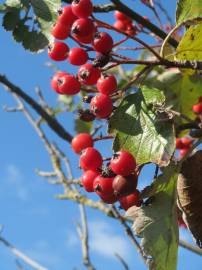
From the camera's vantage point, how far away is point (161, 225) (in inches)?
64.6

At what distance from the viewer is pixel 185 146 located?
2.95 m

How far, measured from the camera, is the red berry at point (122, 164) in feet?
4.86

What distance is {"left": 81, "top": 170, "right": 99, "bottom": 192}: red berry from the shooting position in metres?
1.62

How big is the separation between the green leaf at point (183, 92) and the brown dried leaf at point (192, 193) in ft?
2.92

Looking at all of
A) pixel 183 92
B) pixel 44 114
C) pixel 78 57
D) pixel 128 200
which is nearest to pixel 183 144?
pixel 183 92

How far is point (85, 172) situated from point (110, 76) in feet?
1.03

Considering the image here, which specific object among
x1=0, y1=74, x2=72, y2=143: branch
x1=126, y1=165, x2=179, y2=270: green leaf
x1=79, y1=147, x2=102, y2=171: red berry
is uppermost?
x1=0, y1=74, x2=72, y2=143: branch

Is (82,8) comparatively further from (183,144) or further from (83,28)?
(183,144)

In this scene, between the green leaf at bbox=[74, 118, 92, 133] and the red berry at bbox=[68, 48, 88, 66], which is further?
the green leaf at bbox=[74, 118, 92, 133]

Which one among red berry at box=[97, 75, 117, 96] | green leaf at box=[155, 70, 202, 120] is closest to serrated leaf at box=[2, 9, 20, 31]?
red berry at box=[97, 75, 117, 96]

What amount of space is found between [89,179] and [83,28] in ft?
1.54

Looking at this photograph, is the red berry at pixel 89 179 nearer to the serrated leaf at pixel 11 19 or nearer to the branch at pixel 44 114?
the serrated leaf at pixel 11 19

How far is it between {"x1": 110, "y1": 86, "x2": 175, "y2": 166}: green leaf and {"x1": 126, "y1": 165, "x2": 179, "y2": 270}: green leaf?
10 centimetres

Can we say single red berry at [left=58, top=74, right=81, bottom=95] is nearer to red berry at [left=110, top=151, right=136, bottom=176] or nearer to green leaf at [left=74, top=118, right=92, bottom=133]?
red berry at [left=110, top=151, right=136, bottom=176]
